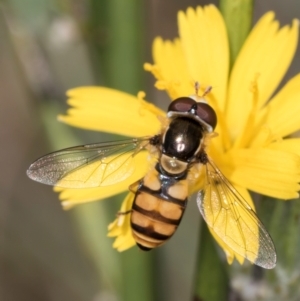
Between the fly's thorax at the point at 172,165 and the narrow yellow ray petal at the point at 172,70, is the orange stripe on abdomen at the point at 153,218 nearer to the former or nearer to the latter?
the fly's thorax at the point at 172,165

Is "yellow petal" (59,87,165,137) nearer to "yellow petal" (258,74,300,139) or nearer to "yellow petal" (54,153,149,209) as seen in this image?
"yellow petal" (54,153,149,209)

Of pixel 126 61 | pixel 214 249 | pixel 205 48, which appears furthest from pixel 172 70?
pixel 214 249

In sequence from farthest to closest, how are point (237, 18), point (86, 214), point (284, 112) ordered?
point (86, 214), point (284, 112), point (237, 18)

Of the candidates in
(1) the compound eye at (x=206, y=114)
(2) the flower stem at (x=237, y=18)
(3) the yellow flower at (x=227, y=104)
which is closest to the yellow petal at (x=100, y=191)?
(3) the yellow flower at (x=227, y=104)

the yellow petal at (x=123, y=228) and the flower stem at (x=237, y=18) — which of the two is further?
the yellow petal at (x=123, y=228)

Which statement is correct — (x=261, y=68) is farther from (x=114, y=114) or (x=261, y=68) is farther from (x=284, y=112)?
(x=114, y=114)

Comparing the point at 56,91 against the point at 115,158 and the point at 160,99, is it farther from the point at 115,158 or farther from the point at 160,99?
the point at 160,99

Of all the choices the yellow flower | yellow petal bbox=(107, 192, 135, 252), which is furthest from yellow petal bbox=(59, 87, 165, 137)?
yellow petal bbox=(107, 192, 135, 252)
